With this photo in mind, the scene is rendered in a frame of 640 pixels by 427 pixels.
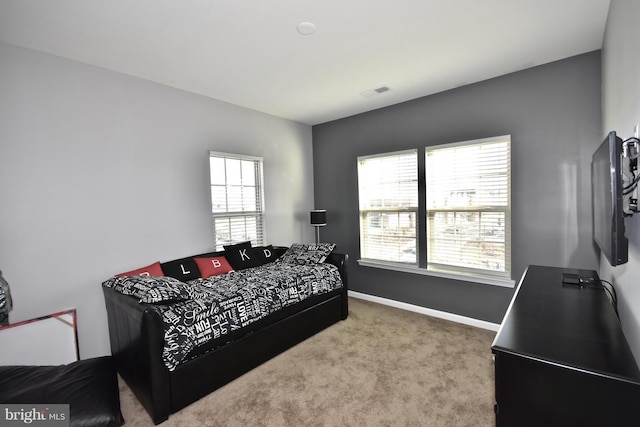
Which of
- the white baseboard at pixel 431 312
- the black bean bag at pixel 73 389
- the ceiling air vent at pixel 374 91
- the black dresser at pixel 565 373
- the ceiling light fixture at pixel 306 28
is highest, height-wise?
the ceiling air vent at pixel 374 91

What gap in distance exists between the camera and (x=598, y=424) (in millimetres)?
1066

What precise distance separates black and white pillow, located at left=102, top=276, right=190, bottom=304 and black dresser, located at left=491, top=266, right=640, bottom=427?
79.9 inches

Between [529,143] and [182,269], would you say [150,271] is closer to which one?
[182,269]

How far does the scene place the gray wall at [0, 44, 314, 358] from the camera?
2.32 meters

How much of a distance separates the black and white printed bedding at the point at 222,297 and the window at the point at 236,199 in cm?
63

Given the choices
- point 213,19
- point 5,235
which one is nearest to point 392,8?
point 213,19

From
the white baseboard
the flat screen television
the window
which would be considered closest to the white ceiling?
the window

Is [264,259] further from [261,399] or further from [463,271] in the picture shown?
[463,271]

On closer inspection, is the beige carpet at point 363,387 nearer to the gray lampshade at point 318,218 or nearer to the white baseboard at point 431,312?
the white baseboard at point 431,312

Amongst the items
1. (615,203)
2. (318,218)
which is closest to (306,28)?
(615,203)

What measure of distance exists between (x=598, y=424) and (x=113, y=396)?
2389 mm

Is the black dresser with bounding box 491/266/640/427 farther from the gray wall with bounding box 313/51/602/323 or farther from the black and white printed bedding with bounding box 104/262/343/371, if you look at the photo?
the black and white printed bedding with bounding box 104/262/343/371

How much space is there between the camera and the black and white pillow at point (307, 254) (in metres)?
3.62

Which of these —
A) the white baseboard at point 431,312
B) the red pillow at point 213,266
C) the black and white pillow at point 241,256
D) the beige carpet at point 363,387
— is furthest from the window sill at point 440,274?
the red pillow at point 213,266
